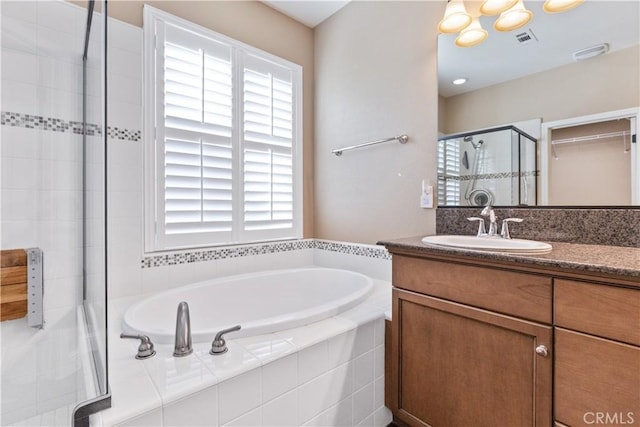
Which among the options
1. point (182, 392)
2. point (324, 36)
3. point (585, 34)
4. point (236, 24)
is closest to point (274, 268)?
point (182, 392)

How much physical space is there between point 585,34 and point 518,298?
4.04 feet

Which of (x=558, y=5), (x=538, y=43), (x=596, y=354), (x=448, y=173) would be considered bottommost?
(x=596, y=354)

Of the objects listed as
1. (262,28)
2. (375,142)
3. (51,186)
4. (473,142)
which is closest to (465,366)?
(473,142)

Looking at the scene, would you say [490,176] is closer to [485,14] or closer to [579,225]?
[579,225]

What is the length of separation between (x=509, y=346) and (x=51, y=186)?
7.15 feet

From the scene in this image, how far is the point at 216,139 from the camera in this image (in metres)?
2.06

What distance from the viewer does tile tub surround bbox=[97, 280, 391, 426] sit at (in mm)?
861

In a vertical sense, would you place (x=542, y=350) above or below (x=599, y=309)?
below

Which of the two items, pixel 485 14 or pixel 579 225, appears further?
pixel 485 14

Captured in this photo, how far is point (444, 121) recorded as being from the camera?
176cm

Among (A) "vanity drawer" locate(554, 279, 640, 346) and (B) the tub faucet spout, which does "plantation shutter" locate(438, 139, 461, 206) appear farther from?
(B) the tub faucet spout

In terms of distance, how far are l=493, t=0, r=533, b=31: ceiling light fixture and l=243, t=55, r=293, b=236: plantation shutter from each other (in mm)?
1570

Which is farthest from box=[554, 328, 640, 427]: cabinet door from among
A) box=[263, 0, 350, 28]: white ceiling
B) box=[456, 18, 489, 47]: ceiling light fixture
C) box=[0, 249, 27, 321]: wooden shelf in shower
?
box=[263, 0, 350, 28]: white ceiling

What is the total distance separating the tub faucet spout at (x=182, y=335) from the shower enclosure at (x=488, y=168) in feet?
4.93
